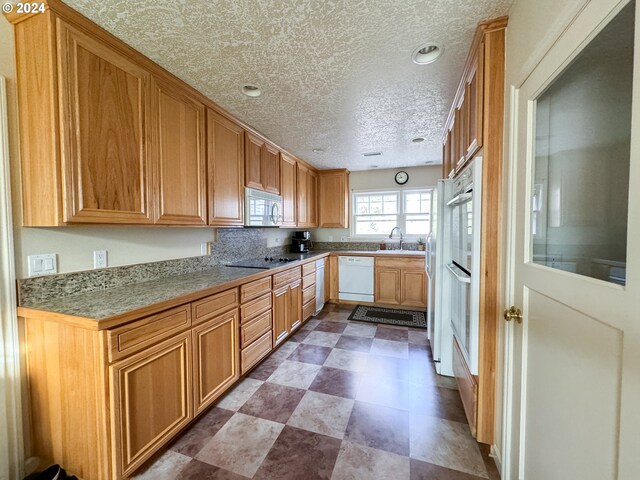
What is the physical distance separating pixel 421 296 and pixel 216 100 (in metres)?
3.61

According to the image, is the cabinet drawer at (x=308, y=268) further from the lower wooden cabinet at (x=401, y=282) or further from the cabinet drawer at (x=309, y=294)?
the lower wooden cabinet at (x=401, y=282)

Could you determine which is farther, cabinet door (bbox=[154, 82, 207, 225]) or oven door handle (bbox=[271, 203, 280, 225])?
oven door handle (bbox=[271, 203, 280, 225])

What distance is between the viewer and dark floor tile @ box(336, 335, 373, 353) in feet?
9.16

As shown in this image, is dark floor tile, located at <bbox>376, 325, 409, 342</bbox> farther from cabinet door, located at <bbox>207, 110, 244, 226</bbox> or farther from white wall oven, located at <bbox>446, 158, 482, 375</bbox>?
cabinet door, located at <bbox>207, 110, 244, 226</bbox>

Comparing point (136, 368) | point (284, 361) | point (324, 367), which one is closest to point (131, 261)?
point (136, 368)

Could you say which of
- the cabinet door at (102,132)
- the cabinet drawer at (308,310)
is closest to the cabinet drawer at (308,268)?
the cabinet drawer at (308,310)

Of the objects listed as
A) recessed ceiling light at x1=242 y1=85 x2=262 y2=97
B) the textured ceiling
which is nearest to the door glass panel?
the textured ceiling

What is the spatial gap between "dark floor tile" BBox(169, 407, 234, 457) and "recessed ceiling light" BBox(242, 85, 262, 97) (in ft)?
7.80

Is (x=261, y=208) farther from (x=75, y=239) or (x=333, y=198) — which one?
(x=333, y=198)

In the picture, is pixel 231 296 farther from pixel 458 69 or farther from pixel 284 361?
pixel 458 69

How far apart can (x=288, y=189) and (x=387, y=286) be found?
7.07ft

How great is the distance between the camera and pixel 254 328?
7.55 feet

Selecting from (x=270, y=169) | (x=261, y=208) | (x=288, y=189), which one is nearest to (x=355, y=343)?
(x=261, y=208)

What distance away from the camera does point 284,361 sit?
2.53 m
